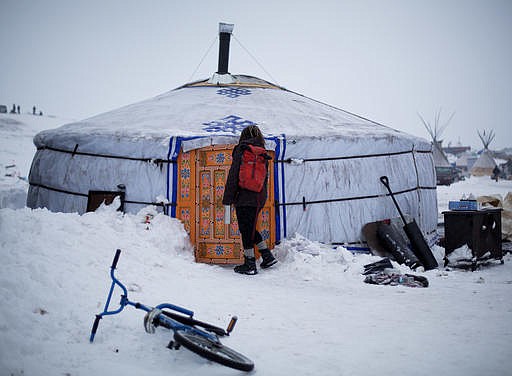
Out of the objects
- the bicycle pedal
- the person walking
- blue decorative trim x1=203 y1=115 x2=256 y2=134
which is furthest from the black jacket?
the bicycle pedal

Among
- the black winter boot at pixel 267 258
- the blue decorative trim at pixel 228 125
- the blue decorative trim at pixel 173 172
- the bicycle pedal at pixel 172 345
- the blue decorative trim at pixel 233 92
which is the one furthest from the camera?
the blue decorative trim at pixel 233 92

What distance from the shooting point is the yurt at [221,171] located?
16.3 ft

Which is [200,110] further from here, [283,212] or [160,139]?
[283,212]

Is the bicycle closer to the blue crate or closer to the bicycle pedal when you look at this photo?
the bicycle pedal

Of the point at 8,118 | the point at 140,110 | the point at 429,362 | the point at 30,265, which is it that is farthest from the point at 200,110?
the point at 8,118

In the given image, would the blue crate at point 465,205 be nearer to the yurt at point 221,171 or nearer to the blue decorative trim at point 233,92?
the yurt at point 221,171

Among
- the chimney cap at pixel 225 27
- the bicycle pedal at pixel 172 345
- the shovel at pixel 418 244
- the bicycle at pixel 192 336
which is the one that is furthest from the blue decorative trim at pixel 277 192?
the chimney cap at pixel 225 27

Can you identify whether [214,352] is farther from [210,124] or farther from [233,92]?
[233,92]

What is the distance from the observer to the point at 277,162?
507cm

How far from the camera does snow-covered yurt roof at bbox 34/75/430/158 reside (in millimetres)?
5102

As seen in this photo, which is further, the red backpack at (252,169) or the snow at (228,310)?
the red backpack at (252,169)

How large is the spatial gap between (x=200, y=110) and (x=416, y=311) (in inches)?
151

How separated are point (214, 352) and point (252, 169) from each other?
8.03 ft

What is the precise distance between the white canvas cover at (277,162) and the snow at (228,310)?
2.28 feet
